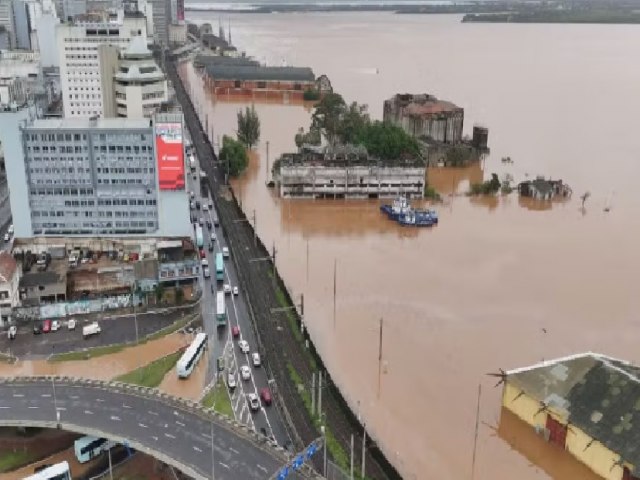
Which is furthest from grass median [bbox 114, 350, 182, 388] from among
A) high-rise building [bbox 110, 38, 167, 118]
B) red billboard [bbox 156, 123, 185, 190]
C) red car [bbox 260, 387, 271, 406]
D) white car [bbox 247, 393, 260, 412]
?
high-rise building [bbox 110, 38, 167, 118]

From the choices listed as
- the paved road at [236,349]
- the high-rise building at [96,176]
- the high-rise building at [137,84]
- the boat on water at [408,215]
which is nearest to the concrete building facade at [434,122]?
the boat on water at [408,215]

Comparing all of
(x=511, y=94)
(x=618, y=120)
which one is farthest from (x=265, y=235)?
(x=511, y=94)

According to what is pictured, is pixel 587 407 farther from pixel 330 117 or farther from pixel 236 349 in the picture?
pixel 330 117

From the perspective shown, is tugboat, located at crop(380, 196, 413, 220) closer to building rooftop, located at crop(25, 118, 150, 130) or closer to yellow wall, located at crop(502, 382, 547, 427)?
building rooftop, located at crop(25, 118, 150, 130)

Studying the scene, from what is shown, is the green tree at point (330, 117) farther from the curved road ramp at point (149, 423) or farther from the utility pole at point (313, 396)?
the curved road ramp at point (149, 423)

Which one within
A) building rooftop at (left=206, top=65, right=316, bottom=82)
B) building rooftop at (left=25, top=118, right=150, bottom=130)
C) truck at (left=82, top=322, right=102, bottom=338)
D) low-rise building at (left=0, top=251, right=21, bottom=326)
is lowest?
truck at (left=82, top=322, right=102, bottom=338)

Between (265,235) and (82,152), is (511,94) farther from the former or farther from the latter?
(82,152)
